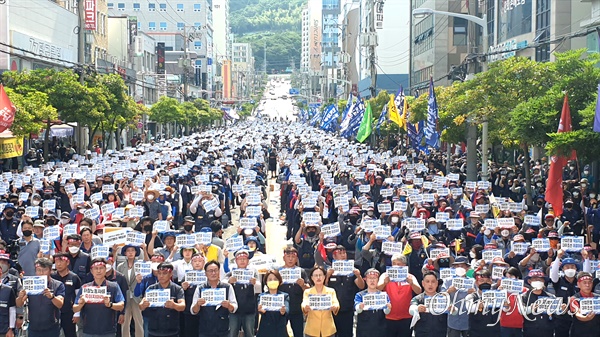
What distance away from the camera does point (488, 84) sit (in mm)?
28453

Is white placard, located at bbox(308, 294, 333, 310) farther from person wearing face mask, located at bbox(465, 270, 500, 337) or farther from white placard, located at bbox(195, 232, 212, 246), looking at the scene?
white placard, located at bbox(195, 232, 212, 246)

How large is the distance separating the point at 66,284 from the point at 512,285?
16.7 feet

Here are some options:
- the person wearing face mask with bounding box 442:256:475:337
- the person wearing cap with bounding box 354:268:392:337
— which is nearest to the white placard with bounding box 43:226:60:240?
the person wearing cap with bounding box 354:268:392:337

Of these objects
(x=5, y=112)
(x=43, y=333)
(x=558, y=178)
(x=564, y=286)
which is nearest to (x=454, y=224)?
(x=558, y=178)

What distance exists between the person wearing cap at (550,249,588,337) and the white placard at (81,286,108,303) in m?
5.11

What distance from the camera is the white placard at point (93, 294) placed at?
1038 cm

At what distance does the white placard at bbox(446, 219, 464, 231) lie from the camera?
54.1ft

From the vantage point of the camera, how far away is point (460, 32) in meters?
73.5

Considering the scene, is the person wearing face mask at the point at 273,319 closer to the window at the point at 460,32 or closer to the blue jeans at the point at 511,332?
the blue jeans at the point at 511,332

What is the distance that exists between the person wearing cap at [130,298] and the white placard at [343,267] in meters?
2.36

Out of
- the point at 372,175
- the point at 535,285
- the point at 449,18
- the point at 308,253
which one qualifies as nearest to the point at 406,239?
the point at 308,253

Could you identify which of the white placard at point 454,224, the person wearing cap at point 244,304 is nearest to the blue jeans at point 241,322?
the person wearing cap at point 244,304

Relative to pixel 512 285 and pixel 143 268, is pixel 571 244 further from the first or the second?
pixel 143 268

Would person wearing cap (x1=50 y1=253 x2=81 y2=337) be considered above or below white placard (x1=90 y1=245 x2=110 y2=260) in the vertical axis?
below
